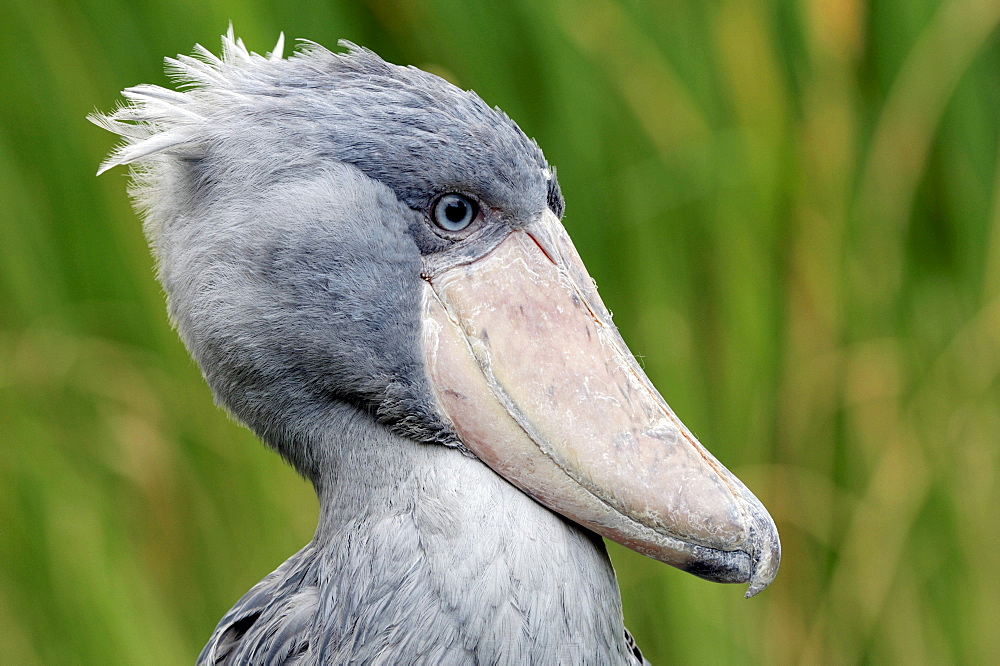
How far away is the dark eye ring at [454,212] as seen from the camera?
1.02 metres

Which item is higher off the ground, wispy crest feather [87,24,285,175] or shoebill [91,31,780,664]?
wispy crest feather [87,24,285,175]

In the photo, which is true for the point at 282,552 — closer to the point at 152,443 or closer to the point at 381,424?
the point at 152,443

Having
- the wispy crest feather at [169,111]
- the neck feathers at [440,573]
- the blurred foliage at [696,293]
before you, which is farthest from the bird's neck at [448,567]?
the blurred foliage at [696,293]

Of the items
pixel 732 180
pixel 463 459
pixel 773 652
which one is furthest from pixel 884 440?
pixel 463 459

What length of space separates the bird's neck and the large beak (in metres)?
0.05

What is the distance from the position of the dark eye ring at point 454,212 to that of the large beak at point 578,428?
5 cm

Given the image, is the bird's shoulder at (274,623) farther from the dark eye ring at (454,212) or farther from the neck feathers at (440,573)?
the dark eye ring at (454,212)

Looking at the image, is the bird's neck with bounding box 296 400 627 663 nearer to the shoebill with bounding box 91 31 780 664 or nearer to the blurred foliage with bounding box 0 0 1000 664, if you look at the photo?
the shoebill with bounding box 91 31 780 664

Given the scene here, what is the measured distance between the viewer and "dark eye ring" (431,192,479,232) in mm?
1020

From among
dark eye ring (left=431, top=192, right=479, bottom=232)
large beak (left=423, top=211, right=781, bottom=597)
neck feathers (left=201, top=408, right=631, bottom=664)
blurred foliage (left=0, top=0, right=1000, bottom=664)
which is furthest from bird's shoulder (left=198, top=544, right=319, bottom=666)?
blurred foliage (left=0, top=0, right=1000, bottom=664)

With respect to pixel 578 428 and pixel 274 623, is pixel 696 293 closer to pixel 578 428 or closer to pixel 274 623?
pixel 578 428

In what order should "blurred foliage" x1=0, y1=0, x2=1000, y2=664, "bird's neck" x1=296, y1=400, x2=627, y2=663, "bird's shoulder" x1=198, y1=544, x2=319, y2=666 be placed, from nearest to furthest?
"bird's neck" x1=296, y1=400, x2=627, y2=663
"bird's shoulder" x1=198, y1=544, x2=319, y2=666
"blurred foliage" x1=0, y1=0, x2=1000, y2=664

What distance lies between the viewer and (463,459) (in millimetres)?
1006

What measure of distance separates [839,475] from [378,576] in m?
1.22
